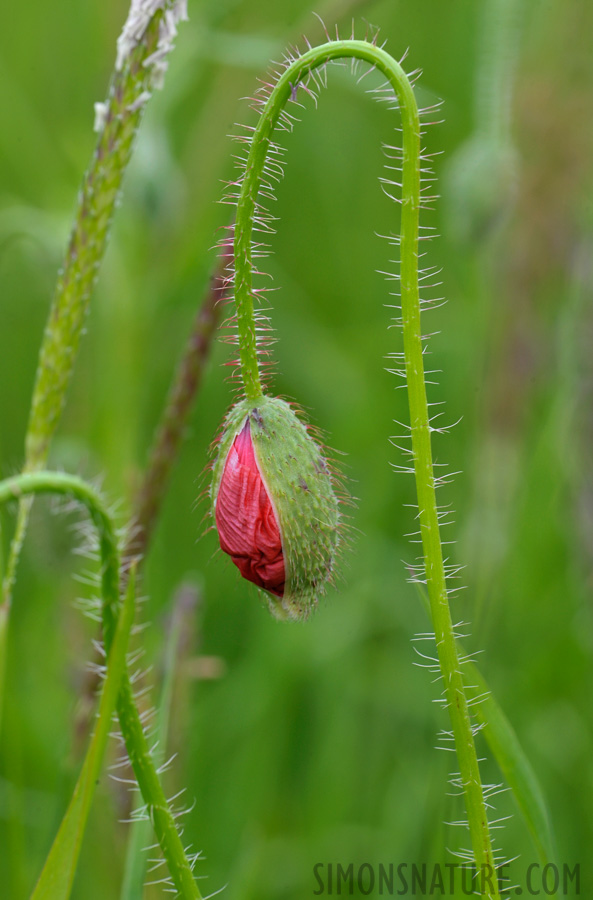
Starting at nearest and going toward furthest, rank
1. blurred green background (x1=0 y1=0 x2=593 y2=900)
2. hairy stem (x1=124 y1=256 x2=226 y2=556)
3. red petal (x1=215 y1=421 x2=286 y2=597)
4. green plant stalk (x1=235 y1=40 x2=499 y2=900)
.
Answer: green plant stalk (x1=235 y1=40 x2=499 y2=900) → red petal (x1=215 y1=421 x2=286 y2=597) → hairy stem (x1=124 y1=256 x2=226 y2=556) → blurred green background (x1=0 y1=0 x2=593 y2=900)

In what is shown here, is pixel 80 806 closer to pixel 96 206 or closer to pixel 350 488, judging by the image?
pixel 96 206

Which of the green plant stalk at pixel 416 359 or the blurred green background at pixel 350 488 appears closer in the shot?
the green plant stalk at pixel 416 359

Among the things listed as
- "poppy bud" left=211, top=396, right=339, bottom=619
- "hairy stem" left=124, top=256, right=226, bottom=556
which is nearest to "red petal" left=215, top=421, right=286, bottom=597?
"poppy bud" left=211, top=396, right=339, bottom=619

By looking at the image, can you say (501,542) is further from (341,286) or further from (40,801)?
(341,286)

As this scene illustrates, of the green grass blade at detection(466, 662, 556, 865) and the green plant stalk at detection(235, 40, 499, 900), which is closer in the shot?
the green plant stalk at detection(235, 40, 499, 900)

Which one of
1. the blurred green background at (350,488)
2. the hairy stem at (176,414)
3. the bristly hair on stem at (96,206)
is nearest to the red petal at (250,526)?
the bristly hair on stem at (96,206)

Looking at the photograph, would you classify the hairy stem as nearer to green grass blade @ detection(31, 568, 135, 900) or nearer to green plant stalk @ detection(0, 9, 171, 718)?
green plant stalk @ detection(0, 9, 171, 718)

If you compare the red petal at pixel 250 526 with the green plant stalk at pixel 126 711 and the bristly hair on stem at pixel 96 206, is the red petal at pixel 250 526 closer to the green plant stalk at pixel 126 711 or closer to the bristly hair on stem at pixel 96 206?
the green plant stalk at pixel 126 711
